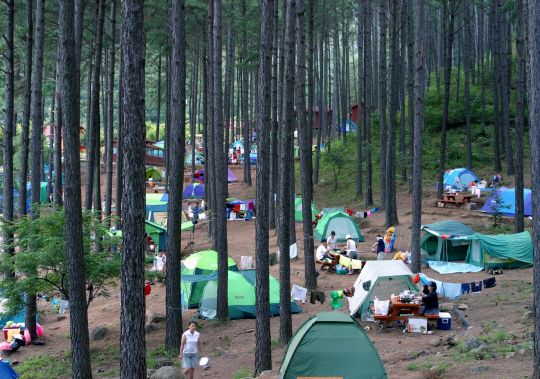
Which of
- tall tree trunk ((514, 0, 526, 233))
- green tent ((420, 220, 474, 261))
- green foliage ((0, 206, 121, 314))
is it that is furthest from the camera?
tall tree trunk ((514, 0, 526, 233))

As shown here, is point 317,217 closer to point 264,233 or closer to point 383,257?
point 383,257

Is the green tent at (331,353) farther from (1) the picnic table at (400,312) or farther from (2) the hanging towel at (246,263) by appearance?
(2) the hanging towel at (246,263)

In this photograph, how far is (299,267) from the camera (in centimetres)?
1689

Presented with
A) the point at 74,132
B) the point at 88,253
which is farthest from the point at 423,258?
the point at 74,132

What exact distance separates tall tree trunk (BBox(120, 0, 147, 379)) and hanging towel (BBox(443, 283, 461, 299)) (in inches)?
354

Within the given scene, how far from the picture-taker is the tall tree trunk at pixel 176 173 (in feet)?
32.4

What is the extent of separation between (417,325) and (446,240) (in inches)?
259

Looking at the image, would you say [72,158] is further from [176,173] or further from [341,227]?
[341,227]

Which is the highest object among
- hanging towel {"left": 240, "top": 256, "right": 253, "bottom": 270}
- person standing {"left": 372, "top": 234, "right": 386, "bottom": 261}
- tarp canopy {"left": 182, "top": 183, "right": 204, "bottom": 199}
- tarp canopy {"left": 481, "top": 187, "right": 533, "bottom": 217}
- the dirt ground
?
tarp canopy {"left": 182, "top": 183, "right": 204, "bottom": 199}

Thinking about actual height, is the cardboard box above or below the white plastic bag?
below

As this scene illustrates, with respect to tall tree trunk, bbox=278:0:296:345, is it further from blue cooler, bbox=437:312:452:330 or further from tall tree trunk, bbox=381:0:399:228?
tall tree trunk, bbox=381:0:399:228

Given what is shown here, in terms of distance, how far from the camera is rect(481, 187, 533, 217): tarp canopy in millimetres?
20078

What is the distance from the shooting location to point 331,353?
281 inches

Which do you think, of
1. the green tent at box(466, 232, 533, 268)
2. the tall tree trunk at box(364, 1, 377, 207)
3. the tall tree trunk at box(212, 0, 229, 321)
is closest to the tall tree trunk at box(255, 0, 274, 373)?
the tall tree trunk at box(212, 0, 229, 321)
